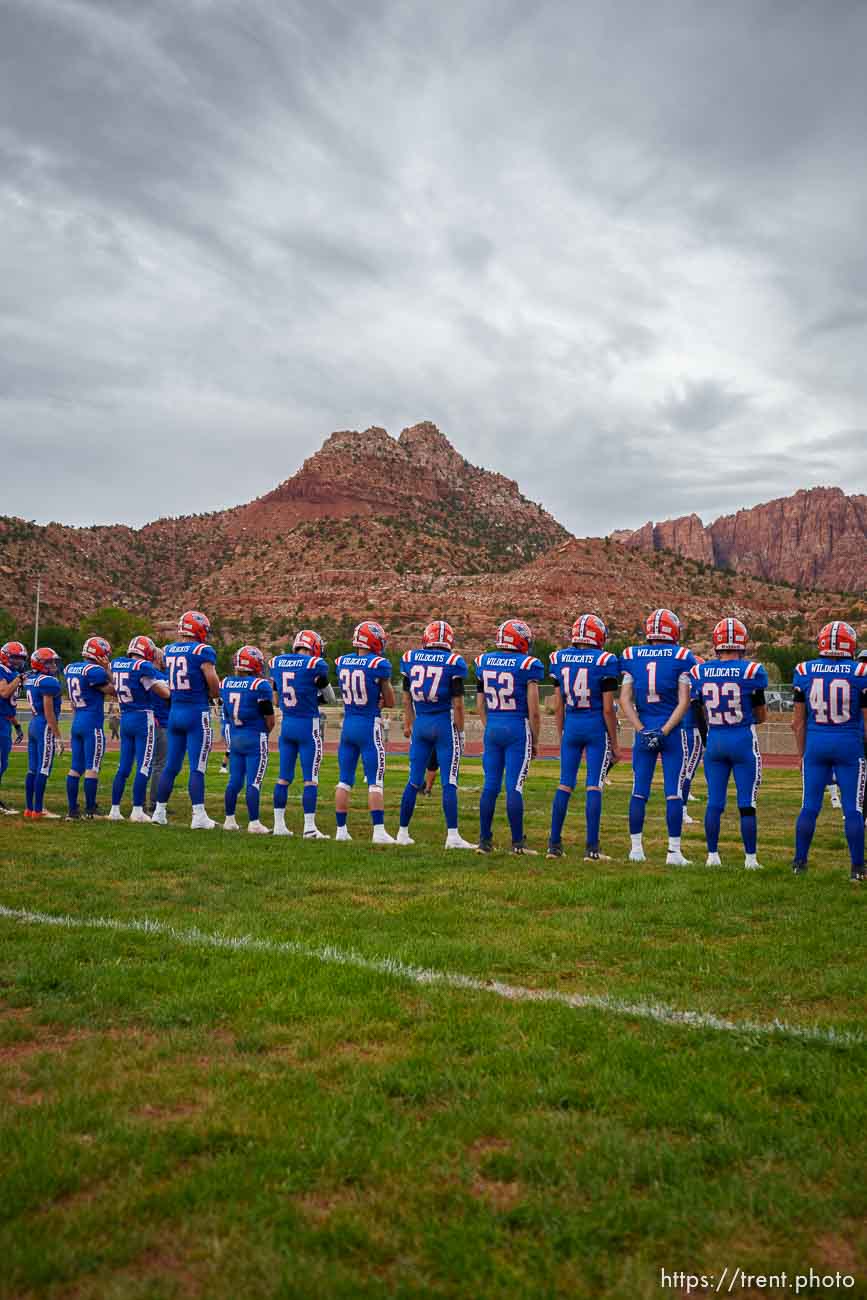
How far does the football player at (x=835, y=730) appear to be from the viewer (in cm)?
947

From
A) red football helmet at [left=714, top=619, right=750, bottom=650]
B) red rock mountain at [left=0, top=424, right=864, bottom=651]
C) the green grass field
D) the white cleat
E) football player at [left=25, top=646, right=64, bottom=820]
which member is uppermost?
red rock mountain at [left=0, top=424, right=864, bottom=651]

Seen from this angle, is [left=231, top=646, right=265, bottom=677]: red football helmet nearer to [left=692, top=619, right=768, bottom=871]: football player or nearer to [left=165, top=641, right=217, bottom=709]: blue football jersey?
[left=165, top=641, right=217, bottom=709]: blue football jersey

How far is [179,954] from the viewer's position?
19.9ft

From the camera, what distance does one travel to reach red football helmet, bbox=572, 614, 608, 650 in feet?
35.8

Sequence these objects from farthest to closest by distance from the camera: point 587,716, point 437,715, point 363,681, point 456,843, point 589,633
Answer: point 363,681 → point 437,715 → point 456,843 → point 589,633 → point 587,716

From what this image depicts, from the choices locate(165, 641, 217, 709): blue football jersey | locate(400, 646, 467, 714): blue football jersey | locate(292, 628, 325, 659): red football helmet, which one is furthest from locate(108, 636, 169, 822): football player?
locate(400, 646, 467, 714): blue football jersey

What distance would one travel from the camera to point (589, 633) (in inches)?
430

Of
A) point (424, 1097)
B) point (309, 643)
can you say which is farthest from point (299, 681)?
point (424, 1097)

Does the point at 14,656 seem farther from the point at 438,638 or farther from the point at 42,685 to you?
the point at 438,638

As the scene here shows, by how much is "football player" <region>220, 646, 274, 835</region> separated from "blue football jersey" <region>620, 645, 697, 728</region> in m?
4.63

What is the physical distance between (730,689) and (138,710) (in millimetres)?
7775

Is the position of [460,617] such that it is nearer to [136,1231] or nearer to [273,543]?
[273,543]

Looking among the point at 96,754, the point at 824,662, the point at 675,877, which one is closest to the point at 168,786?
the point at 96,754

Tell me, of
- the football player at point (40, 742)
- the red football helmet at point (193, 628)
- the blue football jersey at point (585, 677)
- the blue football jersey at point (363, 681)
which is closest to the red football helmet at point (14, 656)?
the football player at point (40, 742)
